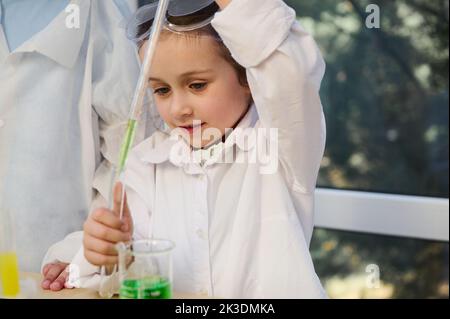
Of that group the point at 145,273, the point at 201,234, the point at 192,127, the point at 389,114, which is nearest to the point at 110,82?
the point at 192,127

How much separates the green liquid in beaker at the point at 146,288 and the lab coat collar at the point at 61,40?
57cm

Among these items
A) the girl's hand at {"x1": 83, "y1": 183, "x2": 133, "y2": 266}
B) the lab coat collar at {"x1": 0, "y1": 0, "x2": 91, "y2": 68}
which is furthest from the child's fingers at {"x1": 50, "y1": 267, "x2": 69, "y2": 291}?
the lab coat collar at {"x1": 0, "y1": 0, "x2": 91, "y2": 68}

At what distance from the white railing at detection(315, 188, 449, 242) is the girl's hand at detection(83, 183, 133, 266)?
1.08m

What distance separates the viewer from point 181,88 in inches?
44.0

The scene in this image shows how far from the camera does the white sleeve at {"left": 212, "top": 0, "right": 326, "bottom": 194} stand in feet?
3.17

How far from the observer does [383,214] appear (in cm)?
188

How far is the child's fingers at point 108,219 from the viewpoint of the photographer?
0.93 meters

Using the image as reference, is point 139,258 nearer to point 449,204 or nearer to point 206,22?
point 206,22

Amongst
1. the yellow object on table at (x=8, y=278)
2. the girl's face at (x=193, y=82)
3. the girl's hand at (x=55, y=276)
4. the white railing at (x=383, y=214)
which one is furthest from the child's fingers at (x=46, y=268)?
the white railing at (x=383, y=214)

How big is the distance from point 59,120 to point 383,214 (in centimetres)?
104

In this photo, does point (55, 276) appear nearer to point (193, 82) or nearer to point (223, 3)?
point (193, 82)

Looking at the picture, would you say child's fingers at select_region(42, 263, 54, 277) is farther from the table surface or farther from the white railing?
the white railing

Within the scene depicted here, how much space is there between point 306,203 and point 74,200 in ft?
1.56
